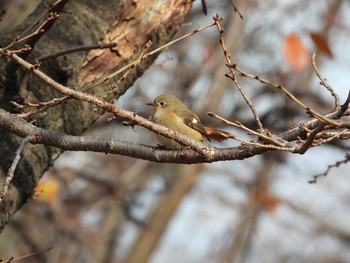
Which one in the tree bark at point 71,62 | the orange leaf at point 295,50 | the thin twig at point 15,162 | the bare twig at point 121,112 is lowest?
the thin twig at point 15,162

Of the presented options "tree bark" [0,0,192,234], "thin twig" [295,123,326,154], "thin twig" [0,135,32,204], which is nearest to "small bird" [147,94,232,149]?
"tree bark" [0,0,192,234]

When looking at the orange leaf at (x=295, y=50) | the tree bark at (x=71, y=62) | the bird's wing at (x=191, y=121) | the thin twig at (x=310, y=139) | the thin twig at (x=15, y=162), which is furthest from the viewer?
the orange leaf at (x=295, y=50)

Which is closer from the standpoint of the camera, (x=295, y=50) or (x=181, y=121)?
(x=181, y=121)

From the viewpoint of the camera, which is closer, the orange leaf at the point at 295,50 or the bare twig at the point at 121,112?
the bare twig at the point at 121,112

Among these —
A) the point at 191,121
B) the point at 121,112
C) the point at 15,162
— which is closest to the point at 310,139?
the point at 121,112

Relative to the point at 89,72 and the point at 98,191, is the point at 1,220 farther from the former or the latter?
the point at 98,191

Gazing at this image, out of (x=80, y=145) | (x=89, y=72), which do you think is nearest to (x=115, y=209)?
(x=89, y=72)

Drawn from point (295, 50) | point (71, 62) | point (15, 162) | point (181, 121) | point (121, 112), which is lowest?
point (15, 162)

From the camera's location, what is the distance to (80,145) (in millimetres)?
2730

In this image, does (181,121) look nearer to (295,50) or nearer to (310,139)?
(310,139)

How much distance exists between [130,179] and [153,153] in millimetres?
7952

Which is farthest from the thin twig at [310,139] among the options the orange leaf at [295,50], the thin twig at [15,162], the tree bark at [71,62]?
the orange leaf at [295,50]

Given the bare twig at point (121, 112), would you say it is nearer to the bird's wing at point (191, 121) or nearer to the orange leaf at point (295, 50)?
the bird's wing at point (191, 121)

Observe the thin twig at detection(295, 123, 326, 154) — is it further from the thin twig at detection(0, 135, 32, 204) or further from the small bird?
the small bird
